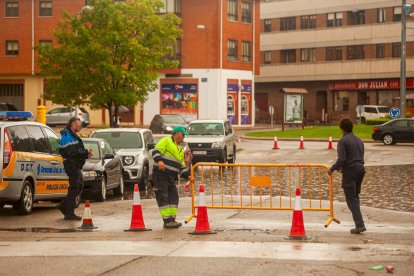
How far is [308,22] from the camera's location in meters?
89.6

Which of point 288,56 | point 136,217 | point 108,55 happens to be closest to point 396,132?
point 108,55

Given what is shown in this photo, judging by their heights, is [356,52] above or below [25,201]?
above

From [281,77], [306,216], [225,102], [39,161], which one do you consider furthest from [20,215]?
[281,77]

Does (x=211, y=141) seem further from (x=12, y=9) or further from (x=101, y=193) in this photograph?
(x=12, y=9)

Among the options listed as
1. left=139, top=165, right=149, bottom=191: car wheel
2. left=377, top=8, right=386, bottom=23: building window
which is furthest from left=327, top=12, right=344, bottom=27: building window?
left=139, top=165, right=149, bottom=191: car wheel

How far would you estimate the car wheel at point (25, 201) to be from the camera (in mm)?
17266

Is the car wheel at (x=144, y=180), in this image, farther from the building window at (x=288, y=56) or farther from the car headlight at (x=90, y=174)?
the building window at (x=288, y=56)

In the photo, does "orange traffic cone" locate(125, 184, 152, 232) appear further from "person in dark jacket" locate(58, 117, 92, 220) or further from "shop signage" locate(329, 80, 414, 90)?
"shop signage" locate(329, 80, 414, 90)

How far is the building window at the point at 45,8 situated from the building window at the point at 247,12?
1505cm

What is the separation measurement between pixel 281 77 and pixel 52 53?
166 ft

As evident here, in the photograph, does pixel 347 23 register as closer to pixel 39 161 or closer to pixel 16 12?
pixel 16 12

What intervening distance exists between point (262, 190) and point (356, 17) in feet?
209

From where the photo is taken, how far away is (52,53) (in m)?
43.4

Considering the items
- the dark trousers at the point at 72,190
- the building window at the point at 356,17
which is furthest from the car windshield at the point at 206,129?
the building window at the point at 356,17
